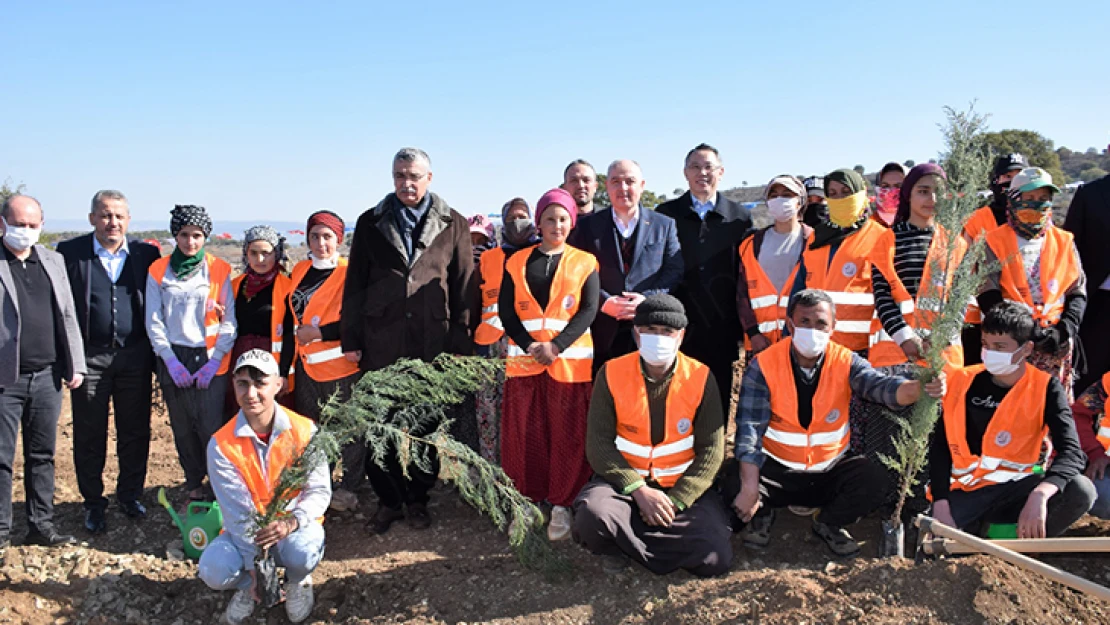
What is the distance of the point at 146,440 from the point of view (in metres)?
5.32

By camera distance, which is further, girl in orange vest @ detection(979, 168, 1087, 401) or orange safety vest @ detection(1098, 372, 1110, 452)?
girl in orange vest @ detection(979, 168, 1087, 401)

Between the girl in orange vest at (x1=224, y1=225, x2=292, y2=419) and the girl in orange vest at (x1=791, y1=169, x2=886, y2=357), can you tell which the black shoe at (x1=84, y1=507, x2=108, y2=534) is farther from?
the girl in orange vest at (x1=791, y1=169, x2=886, y2=357)

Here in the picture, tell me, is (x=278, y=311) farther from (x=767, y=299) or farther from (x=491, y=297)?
(x=767, y=299)

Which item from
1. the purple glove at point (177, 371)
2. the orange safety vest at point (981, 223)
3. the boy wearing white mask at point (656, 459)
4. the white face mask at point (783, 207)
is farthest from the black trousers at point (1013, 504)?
the purple glove at point (177, 371)

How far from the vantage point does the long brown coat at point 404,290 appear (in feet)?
15.8

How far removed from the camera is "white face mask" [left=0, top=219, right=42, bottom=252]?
4.62 m

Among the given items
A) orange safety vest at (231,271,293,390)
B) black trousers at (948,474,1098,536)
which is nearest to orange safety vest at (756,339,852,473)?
black trousers at (948,474,1098,536)

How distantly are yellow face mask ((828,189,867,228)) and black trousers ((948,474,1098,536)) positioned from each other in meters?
1.70

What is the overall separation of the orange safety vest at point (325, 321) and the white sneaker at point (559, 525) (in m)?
1.70

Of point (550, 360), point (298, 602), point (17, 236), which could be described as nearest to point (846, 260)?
A: point (550, 360)

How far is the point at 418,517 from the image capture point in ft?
16.6

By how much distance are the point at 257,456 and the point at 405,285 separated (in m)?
1.38

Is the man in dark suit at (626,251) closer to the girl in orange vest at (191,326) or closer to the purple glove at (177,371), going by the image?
the girl in orange vest at (191,326)

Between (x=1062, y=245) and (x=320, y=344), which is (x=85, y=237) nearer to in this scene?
(x=320, y=344)
